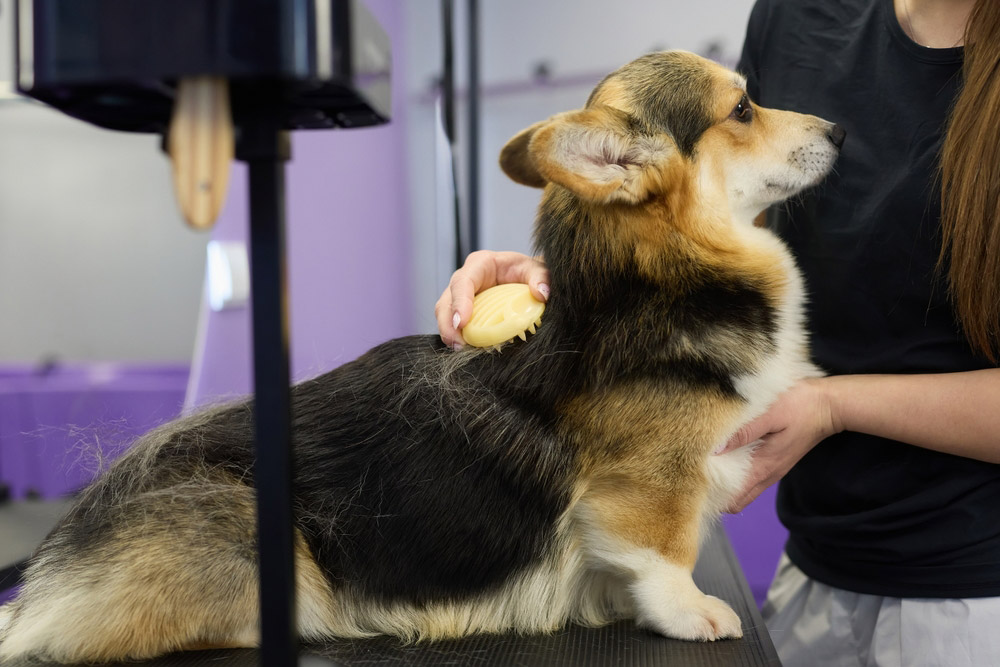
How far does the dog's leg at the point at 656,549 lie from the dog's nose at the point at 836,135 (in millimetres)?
564

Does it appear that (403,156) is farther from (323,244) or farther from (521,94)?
(323,244)

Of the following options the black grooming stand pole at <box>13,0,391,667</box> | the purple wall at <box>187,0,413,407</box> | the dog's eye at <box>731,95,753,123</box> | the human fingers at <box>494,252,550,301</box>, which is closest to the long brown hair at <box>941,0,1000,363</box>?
the dog's eye at <box>731,95,753,123</box>

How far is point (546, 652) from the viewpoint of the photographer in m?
0.89

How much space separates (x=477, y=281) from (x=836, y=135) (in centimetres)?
57

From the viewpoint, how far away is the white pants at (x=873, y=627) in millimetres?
974

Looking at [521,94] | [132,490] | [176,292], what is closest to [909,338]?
[132,490]

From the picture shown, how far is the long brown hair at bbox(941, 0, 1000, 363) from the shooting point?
899mm

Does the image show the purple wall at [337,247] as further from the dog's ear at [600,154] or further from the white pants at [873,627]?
the white pants at [873,627]

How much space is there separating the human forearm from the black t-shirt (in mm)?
70

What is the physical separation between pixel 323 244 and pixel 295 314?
0.94 ft

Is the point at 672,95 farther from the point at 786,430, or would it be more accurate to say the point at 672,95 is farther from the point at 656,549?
the point at 656,549

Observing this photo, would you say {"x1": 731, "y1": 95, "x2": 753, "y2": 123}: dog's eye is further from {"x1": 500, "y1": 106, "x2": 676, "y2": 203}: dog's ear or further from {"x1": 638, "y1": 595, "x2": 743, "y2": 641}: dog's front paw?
{"x1": 638, "y1": 595, "x2": 743, "y2": 641}: dog's front paw

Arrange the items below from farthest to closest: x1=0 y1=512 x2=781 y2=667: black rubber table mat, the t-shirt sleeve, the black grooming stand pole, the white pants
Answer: the t-shirt sleeve < the white pants < x1=0 y1=512 x2=781 y2=667: black rubber table mat < the black grooming stand pole

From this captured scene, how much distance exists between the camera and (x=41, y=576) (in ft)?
2.96
